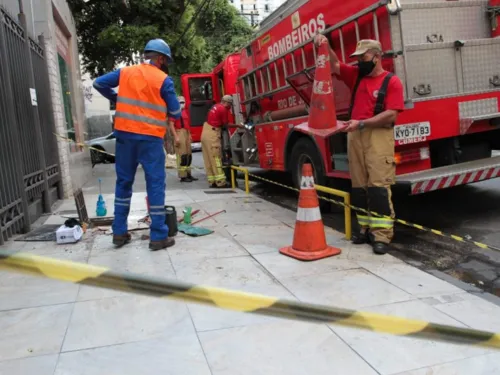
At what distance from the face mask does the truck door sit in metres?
7.12

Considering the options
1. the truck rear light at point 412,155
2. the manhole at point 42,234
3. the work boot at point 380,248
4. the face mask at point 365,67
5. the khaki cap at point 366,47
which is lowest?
the work boot at point 380,248

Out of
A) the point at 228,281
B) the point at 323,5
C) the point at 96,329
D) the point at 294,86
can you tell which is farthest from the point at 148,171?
the point at 323,5

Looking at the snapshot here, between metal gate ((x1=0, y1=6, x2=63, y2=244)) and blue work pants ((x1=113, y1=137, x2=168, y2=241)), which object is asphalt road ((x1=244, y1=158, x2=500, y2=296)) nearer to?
blue work pants ((x1=113, y1=137, x2=168, y2=241))

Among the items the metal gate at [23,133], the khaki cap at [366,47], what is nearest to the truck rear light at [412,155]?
the khaki cap at [366,47]

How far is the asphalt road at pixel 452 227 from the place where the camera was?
436 centimetres

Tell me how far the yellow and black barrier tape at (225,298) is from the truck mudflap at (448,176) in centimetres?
307

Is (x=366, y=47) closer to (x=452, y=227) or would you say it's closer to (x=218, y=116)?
(x=452, y=227)

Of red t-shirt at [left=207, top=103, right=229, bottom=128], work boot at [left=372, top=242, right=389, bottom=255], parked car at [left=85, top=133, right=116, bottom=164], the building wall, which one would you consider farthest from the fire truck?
parked car at [left=85, top=133, right=116, bottom=164]

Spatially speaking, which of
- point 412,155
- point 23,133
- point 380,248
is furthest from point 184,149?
point 380,248

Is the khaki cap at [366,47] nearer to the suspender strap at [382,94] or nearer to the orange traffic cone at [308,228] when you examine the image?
the suspender strap at [382,94]

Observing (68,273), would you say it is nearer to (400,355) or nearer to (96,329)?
(96,329)

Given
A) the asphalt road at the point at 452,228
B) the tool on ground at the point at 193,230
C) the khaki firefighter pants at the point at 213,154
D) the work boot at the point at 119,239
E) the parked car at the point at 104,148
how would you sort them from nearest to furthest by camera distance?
the asphalt road at the point at 452,228 → the work boot at the point at 119,239 → the tool on ground at the point at 193,230 → the khaki firefighter pants at the point at 213,154 → the parked car at the point at 104,148

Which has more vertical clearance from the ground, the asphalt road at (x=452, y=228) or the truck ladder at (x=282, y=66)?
the truck ladder at (x=282, y=66)

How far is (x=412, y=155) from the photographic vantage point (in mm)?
5473
